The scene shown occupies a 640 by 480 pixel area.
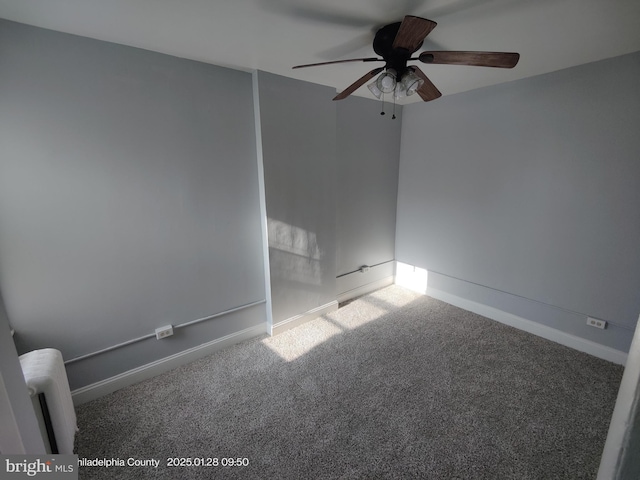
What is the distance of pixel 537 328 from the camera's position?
280 centimetres

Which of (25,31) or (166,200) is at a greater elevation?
(25,31)

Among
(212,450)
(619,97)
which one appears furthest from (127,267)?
(619,97)

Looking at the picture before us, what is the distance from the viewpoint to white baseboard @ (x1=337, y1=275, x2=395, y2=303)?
3.57 metres

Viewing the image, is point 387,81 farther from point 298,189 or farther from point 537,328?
point 537,328

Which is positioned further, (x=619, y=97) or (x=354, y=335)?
(x=354, y=335)

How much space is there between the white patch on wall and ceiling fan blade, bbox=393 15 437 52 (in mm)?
2775

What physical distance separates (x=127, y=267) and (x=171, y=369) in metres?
0.94

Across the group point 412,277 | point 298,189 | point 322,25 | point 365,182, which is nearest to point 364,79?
point 322,25

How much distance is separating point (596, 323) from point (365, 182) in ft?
8.26

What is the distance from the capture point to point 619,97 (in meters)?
2.15

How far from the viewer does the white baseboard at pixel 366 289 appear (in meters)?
3.57

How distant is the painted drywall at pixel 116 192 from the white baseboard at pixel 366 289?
4.85 feet

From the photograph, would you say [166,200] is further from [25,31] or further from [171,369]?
[171,369]

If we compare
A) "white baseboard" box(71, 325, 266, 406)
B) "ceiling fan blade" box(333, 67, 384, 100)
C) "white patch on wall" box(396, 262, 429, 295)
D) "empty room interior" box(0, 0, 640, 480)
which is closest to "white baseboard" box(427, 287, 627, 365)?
"empty room interior" box(0, 0, 640, 480)
